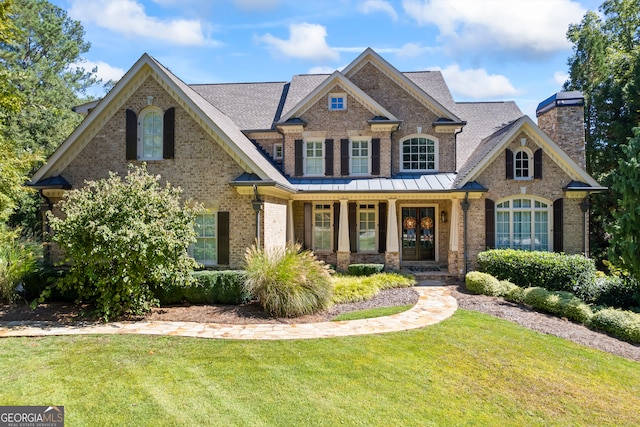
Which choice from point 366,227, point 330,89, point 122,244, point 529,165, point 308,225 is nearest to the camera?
point 122,244

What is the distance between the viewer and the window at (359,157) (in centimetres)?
1574

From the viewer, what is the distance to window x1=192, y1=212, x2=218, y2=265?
11.7m

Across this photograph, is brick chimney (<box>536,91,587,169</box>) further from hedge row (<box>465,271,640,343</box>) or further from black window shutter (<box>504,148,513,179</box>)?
hedge row (<box>465,271,640,343</box>)

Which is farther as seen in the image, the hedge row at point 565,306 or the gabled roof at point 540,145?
the gabled roof at point 540,145

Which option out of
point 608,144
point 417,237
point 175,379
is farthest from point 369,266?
point 608,144

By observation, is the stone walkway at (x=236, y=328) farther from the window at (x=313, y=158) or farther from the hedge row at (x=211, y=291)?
the window at (x=313, y=158)

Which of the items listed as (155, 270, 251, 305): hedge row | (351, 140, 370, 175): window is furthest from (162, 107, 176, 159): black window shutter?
(351, 140, 370, 175): window

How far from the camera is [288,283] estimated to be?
8.98 metres

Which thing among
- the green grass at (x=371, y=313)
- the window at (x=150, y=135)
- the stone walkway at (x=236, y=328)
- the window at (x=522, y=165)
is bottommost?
the green grass at (x=371, y=313)

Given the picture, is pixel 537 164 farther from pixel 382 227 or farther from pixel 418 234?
pixel 382 227

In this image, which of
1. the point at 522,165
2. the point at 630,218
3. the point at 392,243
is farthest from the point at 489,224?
the point at 630,218

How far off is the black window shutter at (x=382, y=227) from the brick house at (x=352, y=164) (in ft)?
0.15

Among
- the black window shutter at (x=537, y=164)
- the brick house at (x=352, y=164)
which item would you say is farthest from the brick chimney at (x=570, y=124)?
the black window shutter at (x=537, y=164)

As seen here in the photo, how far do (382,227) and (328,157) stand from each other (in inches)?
156
